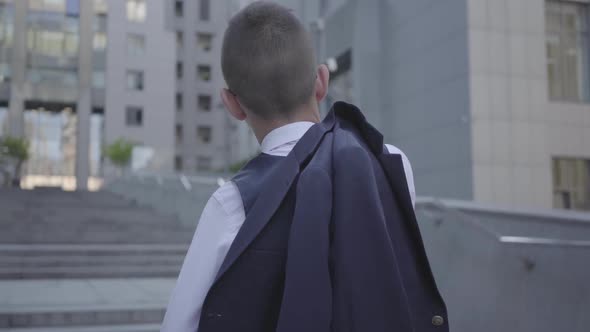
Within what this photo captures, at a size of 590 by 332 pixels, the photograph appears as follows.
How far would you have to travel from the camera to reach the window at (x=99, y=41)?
4116 centimetres

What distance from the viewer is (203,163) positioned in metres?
54.6

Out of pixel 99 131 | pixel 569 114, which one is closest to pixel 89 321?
pixel 569 114

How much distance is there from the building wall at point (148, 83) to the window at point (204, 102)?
1063 centimetres

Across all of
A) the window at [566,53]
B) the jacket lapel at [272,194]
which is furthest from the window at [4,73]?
the jacket lapel at [272,194]

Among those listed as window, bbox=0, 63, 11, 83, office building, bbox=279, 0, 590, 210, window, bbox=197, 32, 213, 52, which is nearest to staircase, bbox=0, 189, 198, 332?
office building, bbox=279, 0, 590, 210

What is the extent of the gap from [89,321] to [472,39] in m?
17.1

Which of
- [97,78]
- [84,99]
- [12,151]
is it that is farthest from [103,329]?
[97,78]

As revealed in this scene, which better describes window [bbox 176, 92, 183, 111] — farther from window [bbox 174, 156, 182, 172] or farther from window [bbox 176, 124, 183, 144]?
window [bbox 174, 156, 182, 172]

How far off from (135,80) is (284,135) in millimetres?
43683

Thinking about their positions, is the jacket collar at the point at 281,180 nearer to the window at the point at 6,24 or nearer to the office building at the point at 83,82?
the office building at the point at 83,82

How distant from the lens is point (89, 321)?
5.98 metres

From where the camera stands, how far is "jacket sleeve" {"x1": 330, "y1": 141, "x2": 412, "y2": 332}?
1.14 meters

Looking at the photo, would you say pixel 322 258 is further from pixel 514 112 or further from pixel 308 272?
pixel 514 112

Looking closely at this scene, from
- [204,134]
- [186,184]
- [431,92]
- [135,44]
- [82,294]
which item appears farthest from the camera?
[204,134]
